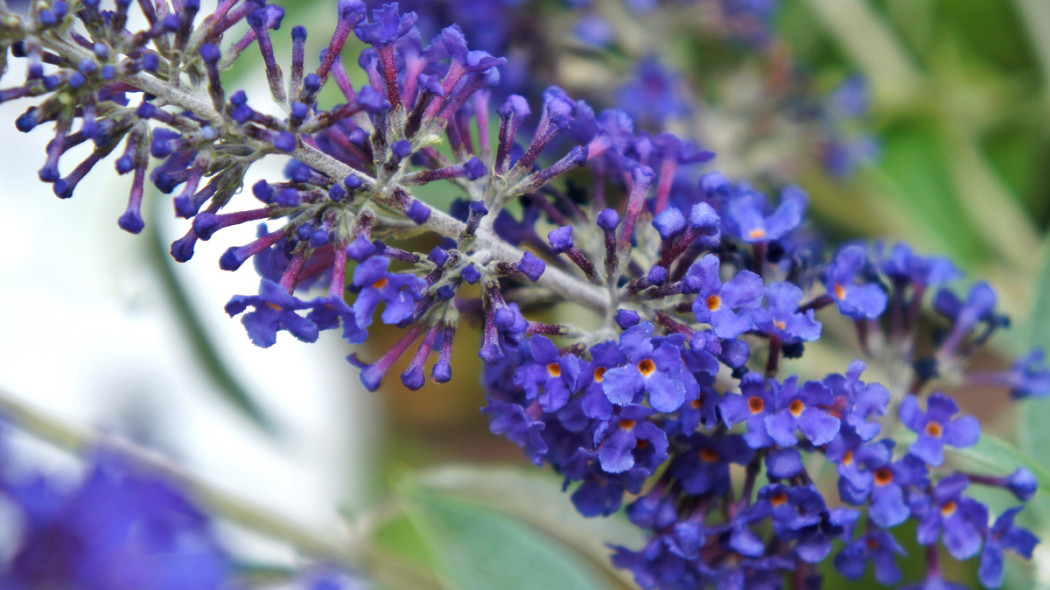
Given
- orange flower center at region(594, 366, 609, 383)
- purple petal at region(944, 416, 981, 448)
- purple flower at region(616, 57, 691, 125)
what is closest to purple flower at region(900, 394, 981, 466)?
purple petal at region(944, 416, 981, 448)

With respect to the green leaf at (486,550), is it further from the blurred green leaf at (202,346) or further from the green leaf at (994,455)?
the blurred green leaf at (202,346)

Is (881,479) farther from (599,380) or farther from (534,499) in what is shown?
(534,499)

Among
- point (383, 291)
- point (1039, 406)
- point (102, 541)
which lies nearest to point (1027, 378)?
point (1039, 406)

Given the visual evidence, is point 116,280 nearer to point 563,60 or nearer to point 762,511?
point 563,60

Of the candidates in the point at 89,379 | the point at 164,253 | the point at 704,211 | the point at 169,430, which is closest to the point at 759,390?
the point at 704,211

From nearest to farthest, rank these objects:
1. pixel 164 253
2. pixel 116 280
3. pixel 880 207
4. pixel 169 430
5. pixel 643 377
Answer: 1. pixel 643 377
2. pixel 116 280
3. pixel 164 253
4. pixel 880 207
5. pixel 169 430

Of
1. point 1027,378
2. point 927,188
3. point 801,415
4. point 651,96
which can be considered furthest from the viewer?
point 927,188

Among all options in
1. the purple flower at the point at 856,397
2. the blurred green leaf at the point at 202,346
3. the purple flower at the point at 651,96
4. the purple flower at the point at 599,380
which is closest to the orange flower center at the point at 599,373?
the purple flower at the point at 599,380
